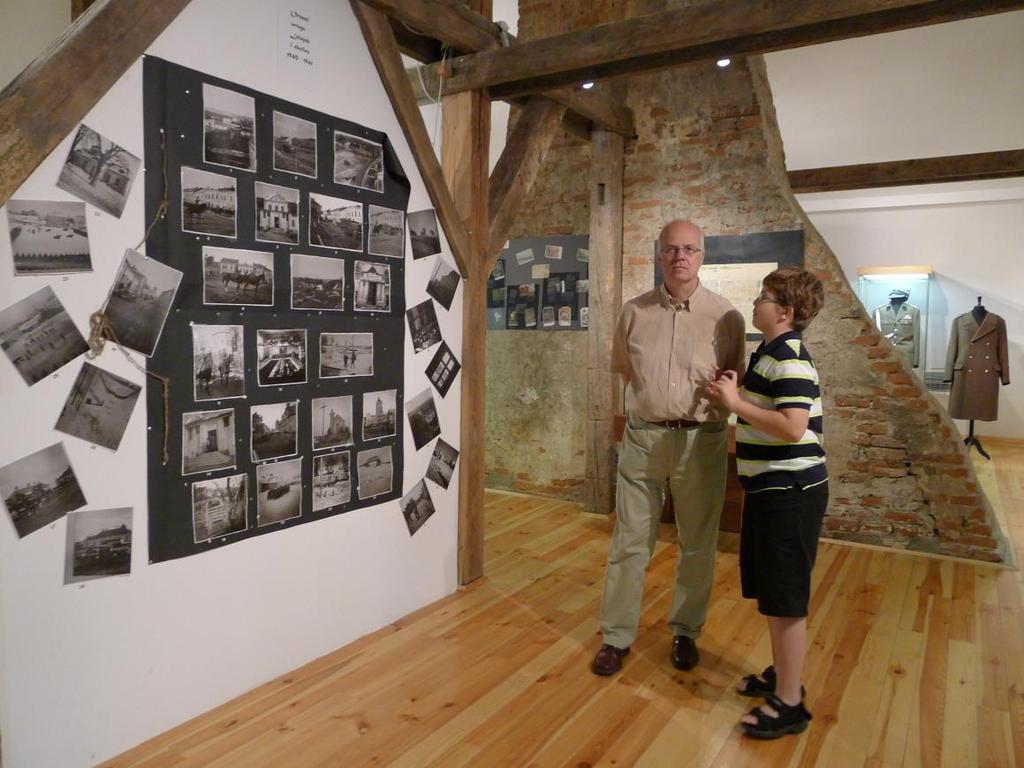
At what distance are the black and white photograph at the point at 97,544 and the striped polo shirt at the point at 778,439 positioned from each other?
192 cm

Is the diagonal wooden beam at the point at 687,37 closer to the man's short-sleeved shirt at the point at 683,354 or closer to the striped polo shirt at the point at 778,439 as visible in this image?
the man's short-sleeved shirt at the point at 683,354

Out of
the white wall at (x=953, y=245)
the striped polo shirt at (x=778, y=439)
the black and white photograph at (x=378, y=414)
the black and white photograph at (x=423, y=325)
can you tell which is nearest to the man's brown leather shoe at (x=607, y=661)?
the striped polo shirt at (x=778, y=439)

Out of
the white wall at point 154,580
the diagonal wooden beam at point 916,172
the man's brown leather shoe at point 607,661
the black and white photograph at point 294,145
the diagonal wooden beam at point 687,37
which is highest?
the diagonal wooden beam at point 916,172

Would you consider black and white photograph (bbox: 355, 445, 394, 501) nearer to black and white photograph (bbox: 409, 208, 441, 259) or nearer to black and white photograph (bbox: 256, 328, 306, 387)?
black and white photograph (bbox: 256, 328, 306, 387)

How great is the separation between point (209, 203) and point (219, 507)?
3.25ft

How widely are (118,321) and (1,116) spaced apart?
582mm

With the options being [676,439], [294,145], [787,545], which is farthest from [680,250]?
[294,145]

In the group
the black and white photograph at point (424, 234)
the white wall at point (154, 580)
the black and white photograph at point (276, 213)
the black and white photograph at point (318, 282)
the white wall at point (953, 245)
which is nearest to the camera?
the white wall at point (154, 580)

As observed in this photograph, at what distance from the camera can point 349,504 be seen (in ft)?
9.56

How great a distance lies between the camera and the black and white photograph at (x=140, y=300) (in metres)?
2.11

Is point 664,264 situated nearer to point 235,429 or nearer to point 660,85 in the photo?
point 235,429

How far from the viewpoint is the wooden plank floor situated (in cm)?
225

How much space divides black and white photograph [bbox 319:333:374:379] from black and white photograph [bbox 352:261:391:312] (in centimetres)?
13

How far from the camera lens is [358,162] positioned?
2.88 meters
